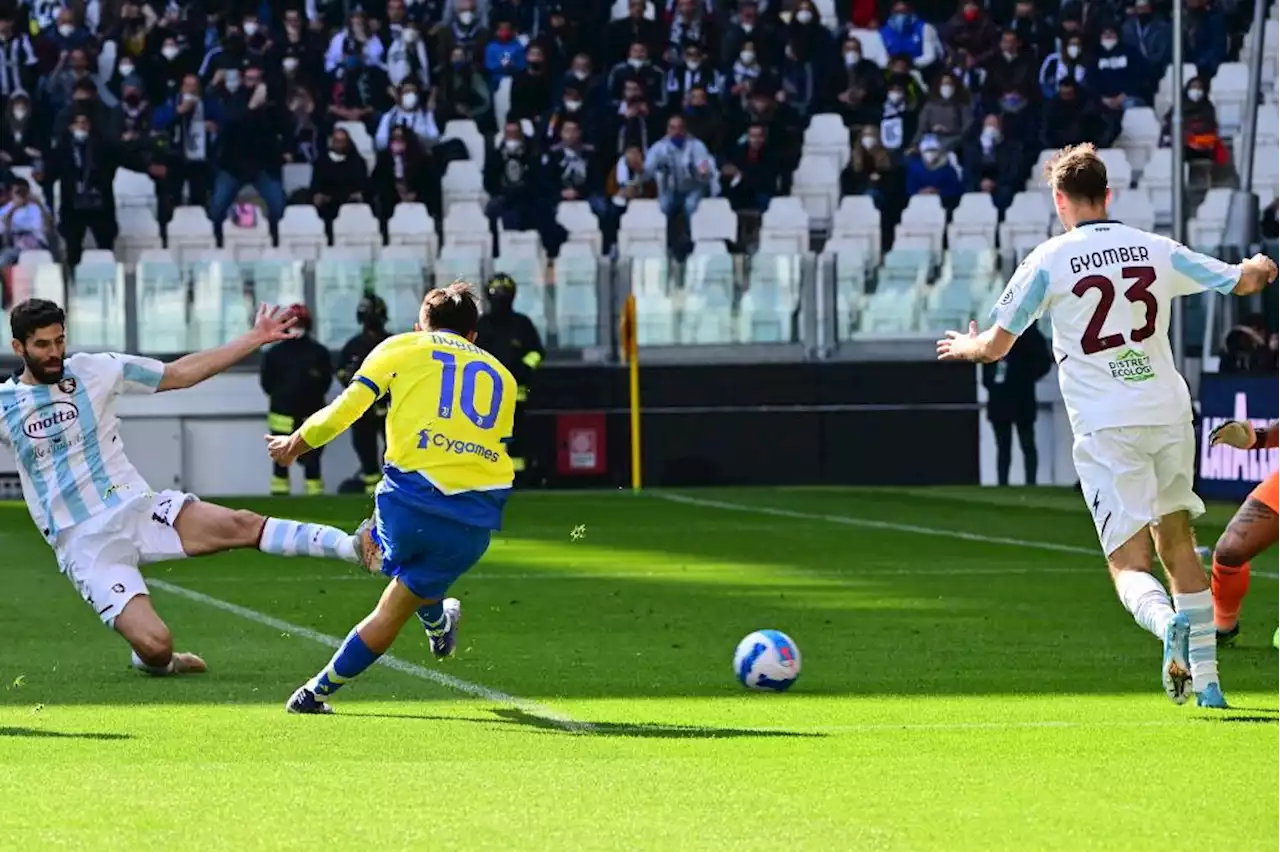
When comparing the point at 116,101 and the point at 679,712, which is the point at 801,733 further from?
the point at 116,101

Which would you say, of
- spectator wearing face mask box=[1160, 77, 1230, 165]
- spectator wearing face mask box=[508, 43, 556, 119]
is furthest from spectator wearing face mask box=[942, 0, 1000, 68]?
spectator wearing face mask box=[508, 43, 556, 119]

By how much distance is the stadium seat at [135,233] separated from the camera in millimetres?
28938

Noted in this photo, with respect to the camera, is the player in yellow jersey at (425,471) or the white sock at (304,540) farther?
the white sock at (304,540)

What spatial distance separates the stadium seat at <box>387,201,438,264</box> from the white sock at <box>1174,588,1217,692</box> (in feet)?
66.7

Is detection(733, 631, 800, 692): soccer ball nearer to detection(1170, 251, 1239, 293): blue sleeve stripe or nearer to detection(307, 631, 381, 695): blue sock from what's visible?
detection(307, 631, 381, 695): blue sock

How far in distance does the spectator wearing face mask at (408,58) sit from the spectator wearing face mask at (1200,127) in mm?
8865

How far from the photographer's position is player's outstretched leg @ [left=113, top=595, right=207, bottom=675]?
10.4 metres

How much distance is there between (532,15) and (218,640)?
791 inches

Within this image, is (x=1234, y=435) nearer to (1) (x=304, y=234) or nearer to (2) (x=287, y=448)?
(2) (x=287, y=448)

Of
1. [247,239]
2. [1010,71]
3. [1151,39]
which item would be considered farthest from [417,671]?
[1151,39]

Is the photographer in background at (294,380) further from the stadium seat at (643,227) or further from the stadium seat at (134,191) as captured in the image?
the stadium seat at (134,191)

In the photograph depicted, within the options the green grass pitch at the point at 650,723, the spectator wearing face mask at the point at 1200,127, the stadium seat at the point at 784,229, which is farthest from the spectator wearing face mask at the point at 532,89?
the green grass pitch at the point at 650,723

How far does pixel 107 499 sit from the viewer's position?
10.6 m

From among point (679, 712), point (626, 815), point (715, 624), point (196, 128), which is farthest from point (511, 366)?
point (626, 815)
